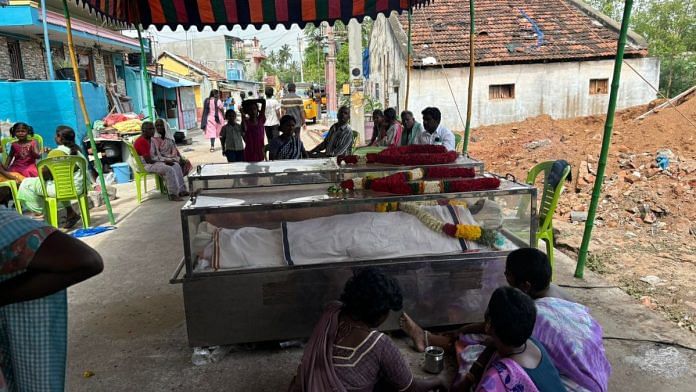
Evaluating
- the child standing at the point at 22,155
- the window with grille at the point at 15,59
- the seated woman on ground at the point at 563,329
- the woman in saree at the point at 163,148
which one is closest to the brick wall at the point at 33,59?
the window with grille at the point at 15,59

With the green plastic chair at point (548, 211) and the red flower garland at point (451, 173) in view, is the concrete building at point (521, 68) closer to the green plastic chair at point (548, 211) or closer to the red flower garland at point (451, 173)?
the green plastic chair at point (548, 211)

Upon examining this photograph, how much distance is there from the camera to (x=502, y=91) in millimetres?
14414

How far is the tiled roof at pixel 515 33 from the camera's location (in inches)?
553

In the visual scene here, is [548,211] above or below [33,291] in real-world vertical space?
below

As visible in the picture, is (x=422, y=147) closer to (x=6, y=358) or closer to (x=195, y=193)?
(x=195, y=193)

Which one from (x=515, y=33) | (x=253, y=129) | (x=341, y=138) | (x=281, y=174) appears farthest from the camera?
(x=515, y=33)

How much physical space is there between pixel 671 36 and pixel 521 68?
10.3 meters

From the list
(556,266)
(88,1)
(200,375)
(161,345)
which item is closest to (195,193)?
(161,345)

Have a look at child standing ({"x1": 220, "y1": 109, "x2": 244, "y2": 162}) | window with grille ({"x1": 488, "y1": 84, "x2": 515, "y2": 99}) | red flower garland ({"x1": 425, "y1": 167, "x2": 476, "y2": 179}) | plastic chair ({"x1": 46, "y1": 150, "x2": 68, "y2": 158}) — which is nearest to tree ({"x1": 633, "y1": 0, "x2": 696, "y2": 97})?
window with grille ({"x1": 488, "y1": 84, "x2": 515, "y2": 99})

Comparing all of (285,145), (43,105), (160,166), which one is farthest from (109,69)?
(285,145)

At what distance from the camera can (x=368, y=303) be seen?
2.21 meters

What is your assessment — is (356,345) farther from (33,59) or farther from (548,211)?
(33,59)

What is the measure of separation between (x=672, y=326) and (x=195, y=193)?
3658 mm

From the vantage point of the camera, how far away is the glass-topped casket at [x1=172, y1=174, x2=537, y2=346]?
3256 mm
